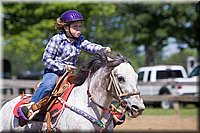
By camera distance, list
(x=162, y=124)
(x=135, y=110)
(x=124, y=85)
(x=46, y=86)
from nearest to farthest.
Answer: (x=135, y=110) < (x=124, y=85) < (x=46, y=86) < (x=162, y=124)

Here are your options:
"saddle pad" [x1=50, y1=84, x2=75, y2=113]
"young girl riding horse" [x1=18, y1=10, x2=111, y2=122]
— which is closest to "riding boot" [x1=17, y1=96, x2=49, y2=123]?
"young girl riding horse" [x1=18, y1=10, x2=111, y2=122]

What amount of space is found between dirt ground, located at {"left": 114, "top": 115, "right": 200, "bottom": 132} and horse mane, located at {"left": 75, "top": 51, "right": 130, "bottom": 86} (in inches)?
273

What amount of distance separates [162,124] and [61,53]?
9020 millimetres

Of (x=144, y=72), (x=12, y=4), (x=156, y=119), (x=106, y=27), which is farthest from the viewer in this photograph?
(x=106, y=27)

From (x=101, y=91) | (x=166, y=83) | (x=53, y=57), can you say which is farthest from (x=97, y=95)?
(x=166, y=83)

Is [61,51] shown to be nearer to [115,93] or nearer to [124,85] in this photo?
[115,93]

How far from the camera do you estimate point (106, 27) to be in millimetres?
36250

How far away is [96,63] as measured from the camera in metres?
6.16

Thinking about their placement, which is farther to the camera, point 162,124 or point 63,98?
point 162,124

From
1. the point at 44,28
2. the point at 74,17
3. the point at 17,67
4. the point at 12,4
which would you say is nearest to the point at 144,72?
the point at 44,28

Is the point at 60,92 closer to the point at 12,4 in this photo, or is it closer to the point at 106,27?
the point at 12,4

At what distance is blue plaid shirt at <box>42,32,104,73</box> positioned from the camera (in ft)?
20.3

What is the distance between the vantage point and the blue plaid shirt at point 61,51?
20.3ft

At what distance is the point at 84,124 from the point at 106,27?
30.6 m
